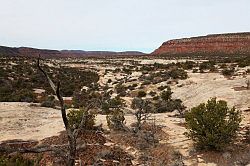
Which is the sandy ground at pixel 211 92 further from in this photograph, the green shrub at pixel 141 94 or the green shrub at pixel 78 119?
the green shrub at pixel 78 119

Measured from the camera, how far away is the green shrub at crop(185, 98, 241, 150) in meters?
12.7

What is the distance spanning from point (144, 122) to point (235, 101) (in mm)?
5752

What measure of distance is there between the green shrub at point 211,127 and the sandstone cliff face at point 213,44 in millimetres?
84569

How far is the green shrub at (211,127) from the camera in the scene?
41.5 feet

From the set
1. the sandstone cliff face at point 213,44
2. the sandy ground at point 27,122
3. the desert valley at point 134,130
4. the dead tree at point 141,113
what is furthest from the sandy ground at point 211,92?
the sandstone cliff face at point 213,44

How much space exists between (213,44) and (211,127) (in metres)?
99.8

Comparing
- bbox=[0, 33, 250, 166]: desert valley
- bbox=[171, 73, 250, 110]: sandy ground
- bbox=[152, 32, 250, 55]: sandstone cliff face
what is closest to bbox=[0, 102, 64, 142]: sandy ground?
A: bbox=[0, 33, 250, 166]: desert valley

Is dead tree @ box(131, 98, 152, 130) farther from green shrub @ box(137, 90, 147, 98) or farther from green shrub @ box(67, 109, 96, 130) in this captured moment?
green shrub @ box(137, 90, 147, 98)

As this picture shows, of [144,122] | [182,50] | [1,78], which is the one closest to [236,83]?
[144,122]

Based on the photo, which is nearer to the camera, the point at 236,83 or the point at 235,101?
the point at 235,101

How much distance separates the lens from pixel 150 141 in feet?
45.2

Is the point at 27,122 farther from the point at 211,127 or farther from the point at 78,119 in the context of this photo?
the point at 211,127

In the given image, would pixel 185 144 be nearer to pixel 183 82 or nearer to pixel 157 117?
pixel 157 117

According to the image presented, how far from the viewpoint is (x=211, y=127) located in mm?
13094
